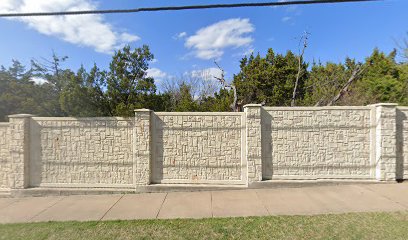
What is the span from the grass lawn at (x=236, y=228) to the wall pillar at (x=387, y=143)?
224 cm

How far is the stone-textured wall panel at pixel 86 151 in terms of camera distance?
688 cm

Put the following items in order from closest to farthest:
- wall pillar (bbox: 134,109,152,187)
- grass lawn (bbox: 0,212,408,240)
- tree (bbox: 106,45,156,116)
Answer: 1. grass lawn (bbox: 0,212,408,240)
2. wall pillar (bbox: 134,109,152,187)
3. tree (bbox: 106,45,156,116)

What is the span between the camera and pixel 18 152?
6.76 m

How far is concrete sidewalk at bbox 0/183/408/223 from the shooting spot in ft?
16.9

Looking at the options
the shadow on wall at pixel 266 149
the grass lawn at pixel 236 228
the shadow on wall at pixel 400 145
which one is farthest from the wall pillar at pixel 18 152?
the shadow on wall at pixel 400 145

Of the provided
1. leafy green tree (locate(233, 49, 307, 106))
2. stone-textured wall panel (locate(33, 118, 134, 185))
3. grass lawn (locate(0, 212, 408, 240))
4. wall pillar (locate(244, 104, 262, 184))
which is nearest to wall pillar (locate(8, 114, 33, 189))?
stone-textured wall panel (locate(33, 118, 134, 185))

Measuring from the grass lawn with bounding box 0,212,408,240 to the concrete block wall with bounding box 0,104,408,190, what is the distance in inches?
82.9

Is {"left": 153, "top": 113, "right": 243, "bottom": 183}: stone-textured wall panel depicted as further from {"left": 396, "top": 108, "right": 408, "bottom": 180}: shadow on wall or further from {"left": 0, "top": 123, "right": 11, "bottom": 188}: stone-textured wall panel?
Answer: {"left": 396, "top": 108, "right": 408, "bottom": 180}: shadow on wall

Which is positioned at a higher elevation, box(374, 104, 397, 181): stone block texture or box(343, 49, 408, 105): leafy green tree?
box(343, 49, 408, 105): leafy green tree

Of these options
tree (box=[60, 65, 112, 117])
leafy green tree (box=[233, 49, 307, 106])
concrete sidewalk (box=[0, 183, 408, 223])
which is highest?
leafy green tree (box=[233, 49, 307, 106])

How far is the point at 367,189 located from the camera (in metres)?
6.38

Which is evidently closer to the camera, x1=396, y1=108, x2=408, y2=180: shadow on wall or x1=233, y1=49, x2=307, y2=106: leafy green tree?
x1=396, y1=108, x2=408, y2=180: shadow on wall

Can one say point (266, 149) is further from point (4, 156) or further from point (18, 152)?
point (4, 156)

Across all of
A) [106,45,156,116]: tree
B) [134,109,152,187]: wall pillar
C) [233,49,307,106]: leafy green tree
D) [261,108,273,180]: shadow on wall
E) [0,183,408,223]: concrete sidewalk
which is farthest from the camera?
[233,49,307,106]: leafy green tree
